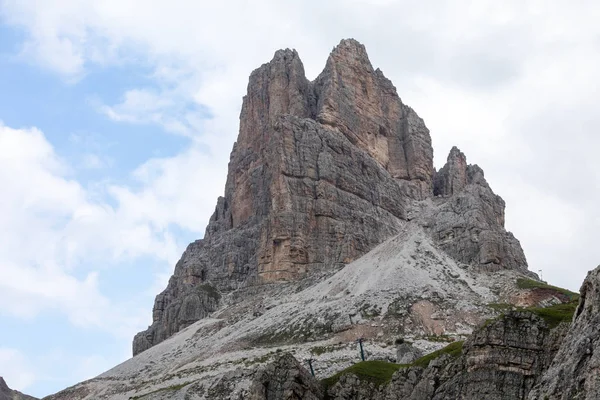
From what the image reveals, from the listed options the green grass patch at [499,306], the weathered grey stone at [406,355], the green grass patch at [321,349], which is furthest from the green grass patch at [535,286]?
the weathered grey stone at [406,355]

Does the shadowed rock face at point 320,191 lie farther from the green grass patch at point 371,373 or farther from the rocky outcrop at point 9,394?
the green grass patch at point 371,373

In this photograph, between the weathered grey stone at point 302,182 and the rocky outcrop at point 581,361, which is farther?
the weathered grey stone at point 302,182

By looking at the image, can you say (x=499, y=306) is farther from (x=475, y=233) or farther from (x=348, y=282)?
(x=475, y=233)

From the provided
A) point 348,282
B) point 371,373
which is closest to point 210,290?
point 348,282

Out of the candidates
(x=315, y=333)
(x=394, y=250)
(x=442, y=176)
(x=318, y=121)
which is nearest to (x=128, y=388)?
(x=315, y=333)

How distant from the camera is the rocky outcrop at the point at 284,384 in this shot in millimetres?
39875

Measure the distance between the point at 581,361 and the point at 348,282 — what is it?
90.9 meters

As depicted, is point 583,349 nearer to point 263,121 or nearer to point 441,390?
point 441,390

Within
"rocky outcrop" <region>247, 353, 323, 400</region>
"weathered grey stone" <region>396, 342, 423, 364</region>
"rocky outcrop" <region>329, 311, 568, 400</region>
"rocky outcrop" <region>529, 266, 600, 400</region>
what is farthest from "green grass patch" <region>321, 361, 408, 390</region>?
"rocky outcrop" <region>529, 266, 600, 400</region>

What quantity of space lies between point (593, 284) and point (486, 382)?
8.87m

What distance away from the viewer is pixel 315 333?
316 ft

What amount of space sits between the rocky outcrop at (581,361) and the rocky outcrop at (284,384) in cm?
Answer: 1838

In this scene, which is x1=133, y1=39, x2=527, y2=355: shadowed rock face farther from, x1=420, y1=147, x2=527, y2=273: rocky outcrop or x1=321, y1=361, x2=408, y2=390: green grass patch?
A: x1=321, y1=361, x2=408, y2=390: green grass patch

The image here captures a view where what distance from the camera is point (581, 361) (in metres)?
22.2
